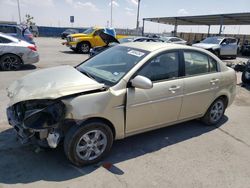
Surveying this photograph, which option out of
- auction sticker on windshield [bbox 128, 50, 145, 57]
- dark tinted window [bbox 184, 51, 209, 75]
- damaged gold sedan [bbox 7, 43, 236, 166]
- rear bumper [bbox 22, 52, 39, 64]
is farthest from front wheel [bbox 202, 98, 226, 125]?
rear bumper [bbox 22, 52, 39, 64]

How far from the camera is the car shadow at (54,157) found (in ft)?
9.92

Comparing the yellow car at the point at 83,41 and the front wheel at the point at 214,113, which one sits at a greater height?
the yellow car at the point at 83,41

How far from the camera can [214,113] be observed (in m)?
4.86

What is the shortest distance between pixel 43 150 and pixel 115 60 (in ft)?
5.81

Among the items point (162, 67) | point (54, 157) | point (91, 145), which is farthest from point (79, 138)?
point (162, 67)

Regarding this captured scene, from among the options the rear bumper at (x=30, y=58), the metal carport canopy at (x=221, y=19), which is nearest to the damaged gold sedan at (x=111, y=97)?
the rear bumper at (x=30, y=58)

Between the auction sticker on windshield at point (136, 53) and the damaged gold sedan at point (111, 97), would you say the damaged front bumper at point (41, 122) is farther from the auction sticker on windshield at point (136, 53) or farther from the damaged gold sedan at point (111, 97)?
the auction sticker on windshield at point (136, 53)

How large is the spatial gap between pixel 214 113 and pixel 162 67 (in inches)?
69.3

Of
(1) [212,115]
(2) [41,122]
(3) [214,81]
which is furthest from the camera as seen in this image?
(1) [212,115]

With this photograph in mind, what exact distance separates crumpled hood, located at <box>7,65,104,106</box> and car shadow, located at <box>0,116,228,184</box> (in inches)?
31.3

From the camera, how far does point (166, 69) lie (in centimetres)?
389

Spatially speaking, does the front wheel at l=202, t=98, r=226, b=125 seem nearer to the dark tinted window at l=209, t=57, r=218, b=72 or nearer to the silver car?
the dark tinted window at l=209, t=57, r=218, b=72

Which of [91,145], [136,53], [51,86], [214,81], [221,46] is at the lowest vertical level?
[91,145]

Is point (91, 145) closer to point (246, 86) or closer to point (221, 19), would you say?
point (246, 86)
